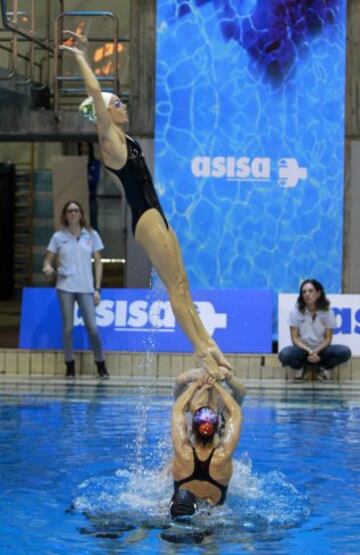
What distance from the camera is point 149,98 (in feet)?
48.0

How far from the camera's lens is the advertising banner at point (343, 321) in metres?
13.4

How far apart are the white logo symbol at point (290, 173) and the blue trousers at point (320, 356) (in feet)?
7.58

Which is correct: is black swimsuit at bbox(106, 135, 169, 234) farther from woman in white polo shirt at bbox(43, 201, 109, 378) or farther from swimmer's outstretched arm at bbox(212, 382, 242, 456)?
woman in white polo shirt at bbox(43, 201, 109, 378)

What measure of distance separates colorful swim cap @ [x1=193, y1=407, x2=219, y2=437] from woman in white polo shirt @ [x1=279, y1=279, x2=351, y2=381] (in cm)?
646

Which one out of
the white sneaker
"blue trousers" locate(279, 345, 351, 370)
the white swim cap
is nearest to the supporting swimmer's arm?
the white swim cap

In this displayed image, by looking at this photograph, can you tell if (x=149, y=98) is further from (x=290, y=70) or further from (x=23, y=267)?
(x=23, y=267)

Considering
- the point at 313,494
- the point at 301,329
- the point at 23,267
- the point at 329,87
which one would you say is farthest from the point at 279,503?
the point at 23,267

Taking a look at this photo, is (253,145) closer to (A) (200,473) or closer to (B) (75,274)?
(B) (75,274)

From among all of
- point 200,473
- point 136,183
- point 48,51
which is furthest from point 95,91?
point 48,51

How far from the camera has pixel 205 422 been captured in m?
6.50

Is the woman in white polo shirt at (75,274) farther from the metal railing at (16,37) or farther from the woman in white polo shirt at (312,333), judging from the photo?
the woman in white polo shirt at (312,333)

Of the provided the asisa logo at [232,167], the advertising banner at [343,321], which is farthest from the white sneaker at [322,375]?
the asisa logo at [232,167]

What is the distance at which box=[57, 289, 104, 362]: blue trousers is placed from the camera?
12883mm

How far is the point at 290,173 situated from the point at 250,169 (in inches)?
18.3
